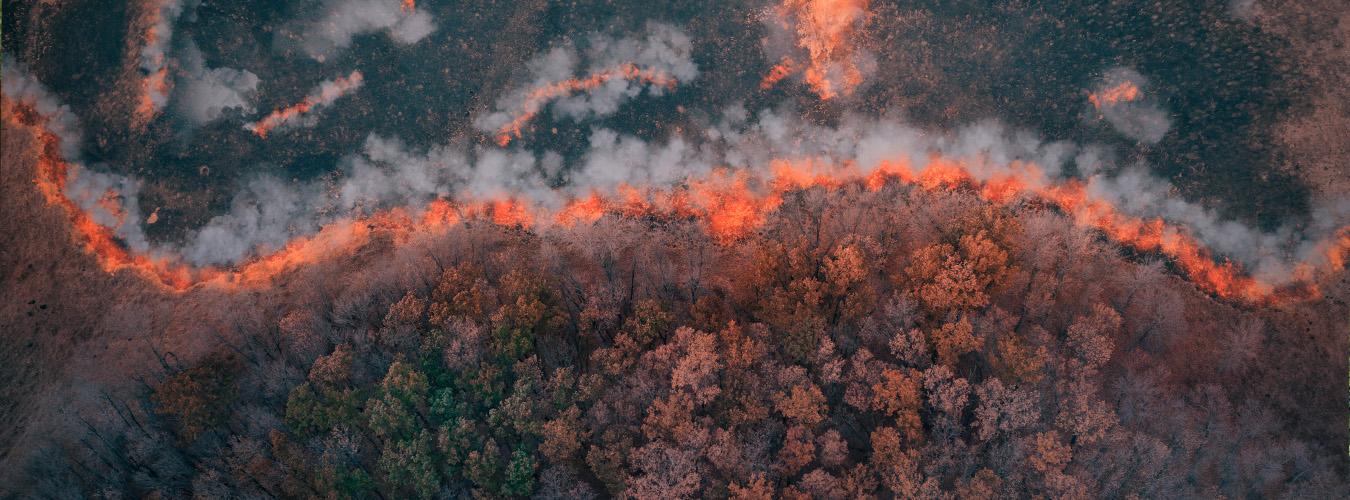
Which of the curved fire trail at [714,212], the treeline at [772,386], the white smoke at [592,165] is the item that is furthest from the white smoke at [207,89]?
the treeline at [772,386]

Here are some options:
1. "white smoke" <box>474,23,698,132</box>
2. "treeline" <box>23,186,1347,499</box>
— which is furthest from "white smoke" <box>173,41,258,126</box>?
"white smoke" <box>474,23,698,132</box>

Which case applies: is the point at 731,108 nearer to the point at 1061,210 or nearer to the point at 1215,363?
the point at 1061,210

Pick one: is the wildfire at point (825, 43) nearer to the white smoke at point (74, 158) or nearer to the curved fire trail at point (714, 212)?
the curved fire trail at point (714, 212)

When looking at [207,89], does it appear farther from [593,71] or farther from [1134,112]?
[1134,112]

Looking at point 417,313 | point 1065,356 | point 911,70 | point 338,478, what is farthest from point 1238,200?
point 338,478

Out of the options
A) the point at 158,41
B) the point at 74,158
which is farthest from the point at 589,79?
the point at 74,158

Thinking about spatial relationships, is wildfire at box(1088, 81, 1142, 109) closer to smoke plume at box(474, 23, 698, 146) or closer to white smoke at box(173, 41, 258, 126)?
smoke plume at box(474, 23, 698, 146)

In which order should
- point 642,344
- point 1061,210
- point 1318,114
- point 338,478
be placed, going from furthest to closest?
point 1061,210 < point 1318,114 < point 642,344 < point 338,478
